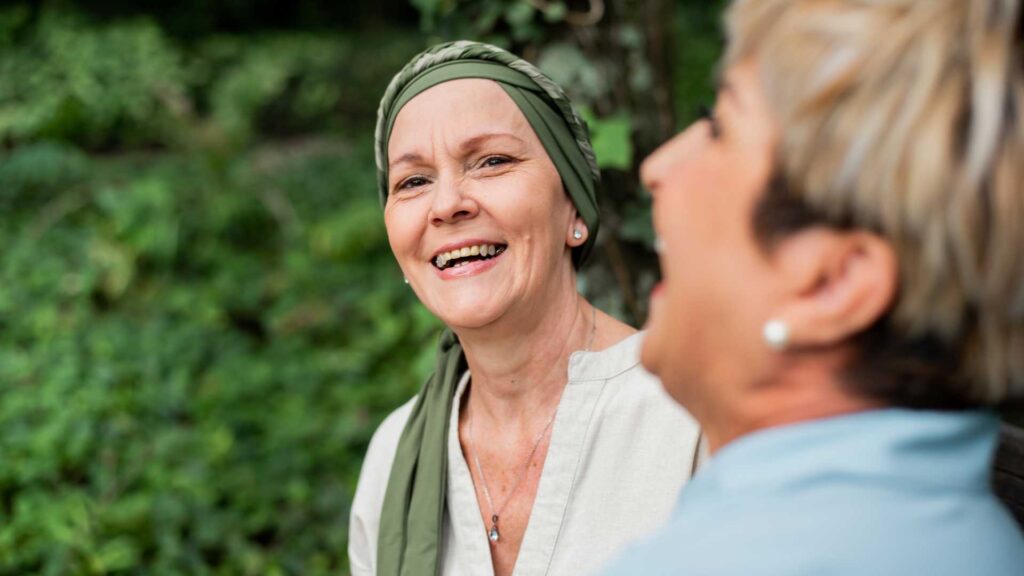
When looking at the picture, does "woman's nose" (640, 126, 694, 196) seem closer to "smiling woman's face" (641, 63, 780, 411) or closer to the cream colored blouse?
"smiling woman's face" (641, 63, 780, 411)

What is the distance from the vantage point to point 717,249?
1021mm

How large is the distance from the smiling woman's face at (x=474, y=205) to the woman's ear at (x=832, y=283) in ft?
3.39

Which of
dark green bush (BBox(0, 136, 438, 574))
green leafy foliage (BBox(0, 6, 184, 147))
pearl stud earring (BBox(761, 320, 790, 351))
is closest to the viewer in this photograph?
pearl stud earring (BBox(761, 320, 790, 351))

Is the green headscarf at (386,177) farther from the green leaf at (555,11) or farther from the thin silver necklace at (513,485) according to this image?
the green leaf at (555,11)

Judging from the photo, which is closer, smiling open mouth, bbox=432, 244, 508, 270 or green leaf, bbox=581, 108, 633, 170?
smiling open mouth, bbox=432, 244, 508, 270

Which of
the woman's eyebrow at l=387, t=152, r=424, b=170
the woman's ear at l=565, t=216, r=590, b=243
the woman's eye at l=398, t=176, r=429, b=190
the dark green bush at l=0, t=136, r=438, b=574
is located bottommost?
the dark green bush at l=0, t=136, r=438, b=574

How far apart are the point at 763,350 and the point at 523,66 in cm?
124

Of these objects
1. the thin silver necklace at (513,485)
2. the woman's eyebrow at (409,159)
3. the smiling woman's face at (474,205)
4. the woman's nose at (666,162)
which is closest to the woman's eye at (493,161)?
the smiling woman's face at (474,205)

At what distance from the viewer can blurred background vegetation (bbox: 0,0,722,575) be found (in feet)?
10.1

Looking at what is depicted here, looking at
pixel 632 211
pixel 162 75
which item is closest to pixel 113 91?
pixel 162 75

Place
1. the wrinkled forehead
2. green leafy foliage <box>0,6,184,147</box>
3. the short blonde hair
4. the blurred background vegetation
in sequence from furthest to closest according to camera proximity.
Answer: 1. green leafy foliage <box>0,6,184,147</box>
2. the blurred background vegetation
3. the wrinkled forehead
4. the short blonde hair

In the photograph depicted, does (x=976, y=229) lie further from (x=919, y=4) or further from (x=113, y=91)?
(x=113, y=91)

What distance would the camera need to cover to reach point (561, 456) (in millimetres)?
1982

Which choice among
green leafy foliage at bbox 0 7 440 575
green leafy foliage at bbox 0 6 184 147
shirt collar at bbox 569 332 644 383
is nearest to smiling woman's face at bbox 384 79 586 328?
shirt collar at bbox 569 332 644 383
